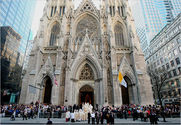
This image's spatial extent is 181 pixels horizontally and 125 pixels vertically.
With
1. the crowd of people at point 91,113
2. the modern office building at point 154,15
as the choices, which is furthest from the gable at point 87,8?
the modern office building at point 154,15

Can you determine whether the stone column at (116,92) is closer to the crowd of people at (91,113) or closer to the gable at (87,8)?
the crowd of people at (91,113)

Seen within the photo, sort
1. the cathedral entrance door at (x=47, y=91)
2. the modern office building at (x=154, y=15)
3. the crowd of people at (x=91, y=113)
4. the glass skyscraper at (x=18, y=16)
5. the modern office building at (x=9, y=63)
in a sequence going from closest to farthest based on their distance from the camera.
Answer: the crowd of people at (x=91, y=113), the cathedral entrance door at (x=47, y=91), the modern office building at (x=9, y=63), the glass skyscraper at (x=18, y=16), the modern office building at (x=154, y=15)

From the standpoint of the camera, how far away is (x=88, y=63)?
824 inches

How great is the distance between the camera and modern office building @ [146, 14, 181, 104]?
30031 millimetres

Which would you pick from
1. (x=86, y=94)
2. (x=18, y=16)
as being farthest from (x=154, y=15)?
(x=18, y=16)

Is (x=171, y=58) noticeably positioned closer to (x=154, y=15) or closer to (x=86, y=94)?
(x=86, y=94)

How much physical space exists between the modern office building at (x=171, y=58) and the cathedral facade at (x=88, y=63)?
42.8ft

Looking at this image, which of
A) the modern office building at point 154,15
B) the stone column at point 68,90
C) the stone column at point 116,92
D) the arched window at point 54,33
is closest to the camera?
the stone column at point 116,92

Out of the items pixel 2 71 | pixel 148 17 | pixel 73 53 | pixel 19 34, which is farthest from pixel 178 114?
pixel 148 17

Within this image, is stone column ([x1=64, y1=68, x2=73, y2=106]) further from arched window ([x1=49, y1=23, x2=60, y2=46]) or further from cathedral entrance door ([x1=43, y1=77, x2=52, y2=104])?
arched window ([x1=49, y1=23, x2=60, y2=46])

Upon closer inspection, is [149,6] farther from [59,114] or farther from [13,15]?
[59,114]

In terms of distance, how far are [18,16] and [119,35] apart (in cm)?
3872

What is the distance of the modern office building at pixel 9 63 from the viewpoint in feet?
98.4

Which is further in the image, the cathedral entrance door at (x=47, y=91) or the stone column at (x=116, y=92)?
the cathedral entrance door at (x=47, y=91)
